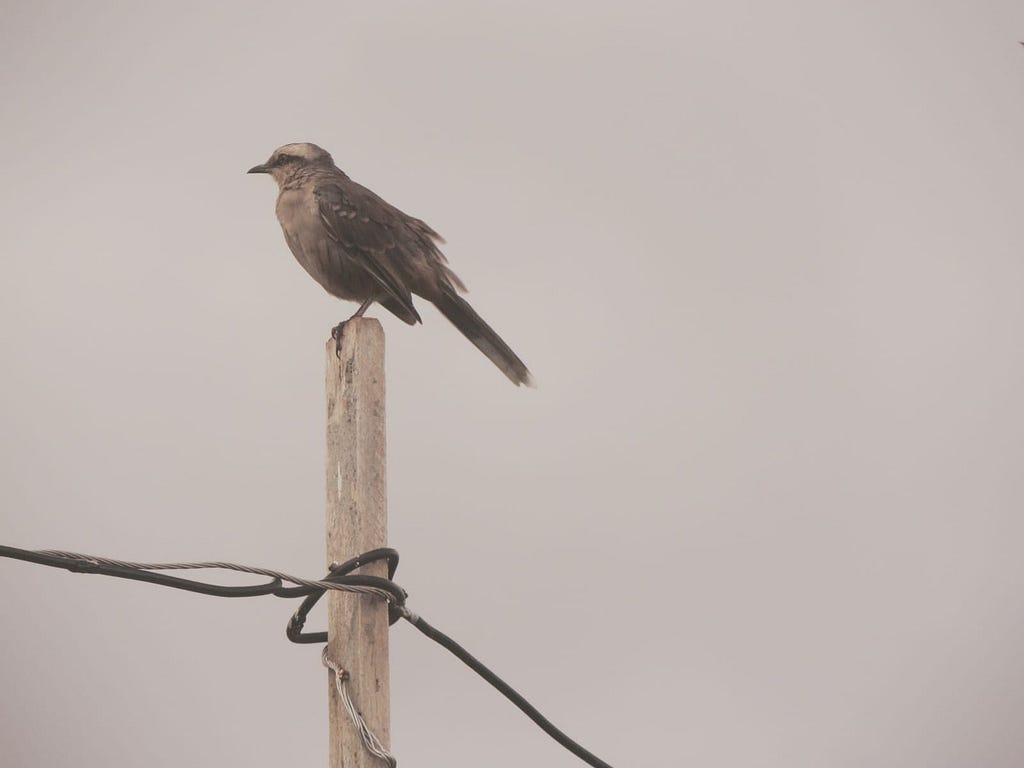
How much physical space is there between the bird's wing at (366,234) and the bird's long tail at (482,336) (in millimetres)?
204

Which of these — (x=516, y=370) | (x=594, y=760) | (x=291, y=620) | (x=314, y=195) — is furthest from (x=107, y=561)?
(x=314, y=195)

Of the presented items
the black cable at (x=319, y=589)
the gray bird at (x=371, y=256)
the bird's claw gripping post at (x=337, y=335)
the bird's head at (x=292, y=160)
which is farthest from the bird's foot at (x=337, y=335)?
the bird's head at (x=292, y=160)

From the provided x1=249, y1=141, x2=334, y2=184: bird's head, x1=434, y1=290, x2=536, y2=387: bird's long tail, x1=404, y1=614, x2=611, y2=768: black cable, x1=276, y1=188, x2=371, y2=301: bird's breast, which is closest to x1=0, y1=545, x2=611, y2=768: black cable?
x1=404, y1=614, x2=611, y2=768: black cable

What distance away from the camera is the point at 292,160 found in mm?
8406

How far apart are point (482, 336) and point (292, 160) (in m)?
1.99

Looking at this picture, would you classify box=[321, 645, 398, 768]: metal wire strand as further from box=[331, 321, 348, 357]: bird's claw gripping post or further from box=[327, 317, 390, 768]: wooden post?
box=[331, 321, 348, 357]: bird's claw gripping post

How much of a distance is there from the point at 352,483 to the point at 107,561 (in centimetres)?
95

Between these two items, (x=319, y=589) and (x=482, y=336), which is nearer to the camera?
(x=319, y=589)

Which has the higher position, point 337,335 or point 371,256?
point 371,256

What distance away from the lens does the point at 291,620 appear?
479 centimetres

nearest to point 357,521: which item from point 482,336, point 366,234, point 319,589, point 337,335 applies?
point 319,589

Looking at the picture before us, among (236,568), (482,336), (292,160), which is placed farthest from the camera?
(292,160)

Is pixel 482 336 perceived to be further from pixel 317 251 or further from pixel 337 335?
pixel 337 335

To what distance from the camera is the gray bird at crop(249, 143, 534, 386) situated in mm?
7422
